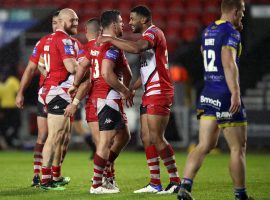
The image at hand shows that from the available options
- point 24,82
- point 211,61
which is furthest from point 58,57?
point 211,61

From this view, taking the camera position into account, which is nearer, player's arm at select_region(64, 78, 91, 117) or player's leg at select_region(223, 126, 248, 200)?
player's leg at select_region(223, 126, 248, 200)

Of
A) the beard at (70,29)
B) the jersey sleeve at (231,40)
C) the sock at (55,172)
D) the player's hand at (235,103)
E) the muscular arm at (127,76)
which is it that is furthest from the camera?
the sock at (55,172)

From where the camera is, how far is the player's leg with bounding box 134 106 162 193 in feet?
30.5

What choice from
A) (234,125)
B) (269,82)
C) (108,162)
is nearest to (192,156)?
(234,125)

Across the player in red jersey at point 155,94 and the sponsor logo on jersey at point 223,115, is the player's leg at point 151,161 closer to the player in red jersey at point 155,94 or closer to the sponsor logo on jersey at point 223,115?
the player in red jersey at point 155,94

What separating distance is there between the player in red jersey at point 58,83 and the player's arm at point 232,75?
2.52 meters

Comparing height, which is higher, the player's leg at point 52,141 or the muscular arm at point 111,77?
the muscular arm at point 111,77

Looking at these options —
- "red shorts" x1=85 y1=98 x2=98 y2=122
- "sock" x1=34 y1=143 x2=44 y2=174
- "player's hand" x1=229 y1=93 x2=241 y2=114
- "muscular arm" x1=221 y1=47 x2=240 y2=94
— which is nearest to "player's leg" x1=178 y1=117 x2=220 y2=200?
"player's hand" x1=229 y1=93 x2=241 y2=114

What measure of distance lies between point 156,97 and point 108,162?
3.73 ft

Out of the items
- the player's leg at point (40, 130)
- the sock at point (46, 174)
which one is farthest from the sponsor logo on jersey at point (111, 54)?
the player's leg at point (40, 130)

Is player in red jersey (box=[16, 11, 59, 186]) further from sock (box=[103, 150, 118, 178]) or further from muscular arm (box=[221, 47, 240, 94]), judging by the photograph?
muscular arm (box=[221, 47, 240, 94])

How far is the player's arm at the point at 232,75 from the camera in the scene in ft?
24.9

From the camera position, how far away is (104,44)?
915 centimetres

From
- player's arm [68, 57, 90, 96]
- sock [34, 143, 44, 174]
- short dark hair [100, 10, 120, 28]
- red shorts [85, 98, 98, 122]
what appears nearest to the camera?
short dark hair [100, 10, 120, 28]
